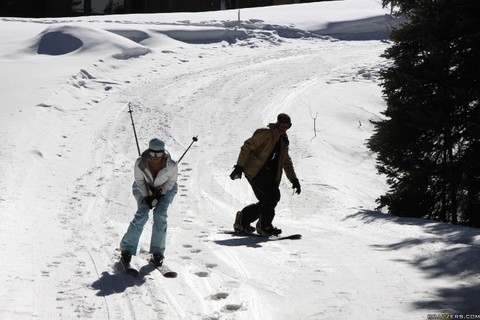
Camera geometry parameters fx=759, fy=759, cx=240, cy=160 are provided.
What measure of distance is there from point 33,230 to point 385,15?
2687 cm

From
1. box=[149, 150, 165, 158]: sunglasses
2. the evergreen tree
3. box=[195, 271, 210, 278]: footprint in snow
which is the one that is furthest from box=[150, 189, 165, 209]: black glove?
the evergreen tree

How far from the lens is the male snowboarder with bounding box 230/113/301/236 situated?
9258mm

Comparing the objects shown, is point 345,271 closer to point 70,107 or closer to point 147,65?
point 70,107

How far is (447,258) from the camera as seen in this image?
25.0 ft

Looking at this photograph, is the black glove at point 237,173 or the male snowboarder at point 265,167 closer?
the black glove at point 237,173

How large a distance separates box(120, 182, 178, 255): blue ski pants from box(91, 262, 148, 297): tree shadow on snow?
0.23 m

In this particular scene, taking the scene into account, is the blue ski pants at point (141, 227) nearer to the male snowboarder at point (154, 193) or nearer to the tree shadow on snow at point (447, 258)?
the male snowboarder at point (154, 193)

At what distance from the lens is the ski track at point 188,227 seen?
20.8 ft

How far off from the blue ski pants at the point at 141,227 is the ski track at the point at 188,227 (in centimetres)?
27

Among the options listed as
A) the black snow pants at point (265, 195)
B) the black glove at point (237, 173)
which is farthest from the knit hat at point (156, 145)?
the black snow pants at point (265, 195)

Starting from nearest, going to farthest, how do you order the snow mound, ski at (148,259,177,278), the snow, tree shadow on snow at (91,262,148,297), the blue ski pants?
the snow < tree shadow on snow at (91,262,148,297) < ski at (148,259,177,278) < the blue ski pants < the snow mound

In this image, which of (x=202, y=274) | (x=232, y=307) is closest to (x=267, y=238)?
(x=202, y=274)

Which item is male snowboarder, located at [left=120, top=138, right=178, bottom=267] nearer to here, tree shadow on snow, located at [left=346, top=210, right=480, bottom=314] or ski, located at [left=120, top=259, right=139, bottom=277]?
ski, located at [left=120, top=259, right=139, bottom=277]

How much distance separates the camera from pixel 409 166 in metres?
11.4
